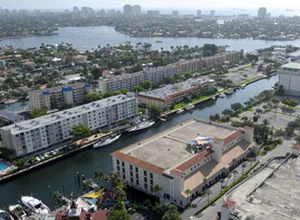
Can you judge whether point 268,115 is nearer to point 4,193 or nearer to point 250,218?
point 250,218

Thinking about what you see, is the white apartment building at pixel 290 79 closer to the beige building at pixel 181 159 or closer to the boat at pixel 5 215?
the beige building at pixel 181 159

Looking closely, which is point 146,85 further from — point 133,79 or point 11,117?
point 11,117

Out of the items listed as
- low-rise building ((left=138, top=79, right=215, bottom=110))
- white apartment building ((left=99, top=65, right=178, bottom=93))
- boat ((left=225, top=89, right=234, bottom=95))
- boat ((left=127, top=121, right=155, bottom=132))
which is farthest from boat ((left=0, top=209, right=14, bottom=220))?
boat ((left=225, top=89, right=234, bottom=95))

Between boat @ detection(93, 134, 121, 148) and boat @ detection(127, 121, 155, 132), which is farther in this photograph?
boat @ detection(127, 121, 155, 132)

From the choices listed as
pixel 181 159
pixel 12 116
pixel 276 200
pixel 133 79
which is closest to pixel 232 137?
pixel 181 159

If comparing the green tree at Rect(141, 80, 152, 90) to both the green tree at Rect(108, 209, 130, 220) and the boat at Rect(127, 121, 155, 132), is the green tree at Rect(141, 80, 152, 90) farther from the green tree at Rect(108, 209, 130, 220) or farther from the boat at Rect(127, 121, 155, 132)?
Answer: the green tree at Rect(108, 209, 130, 220)

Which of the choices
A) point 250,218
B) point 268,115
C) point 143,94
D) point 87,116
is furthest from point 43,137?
point 268,115
